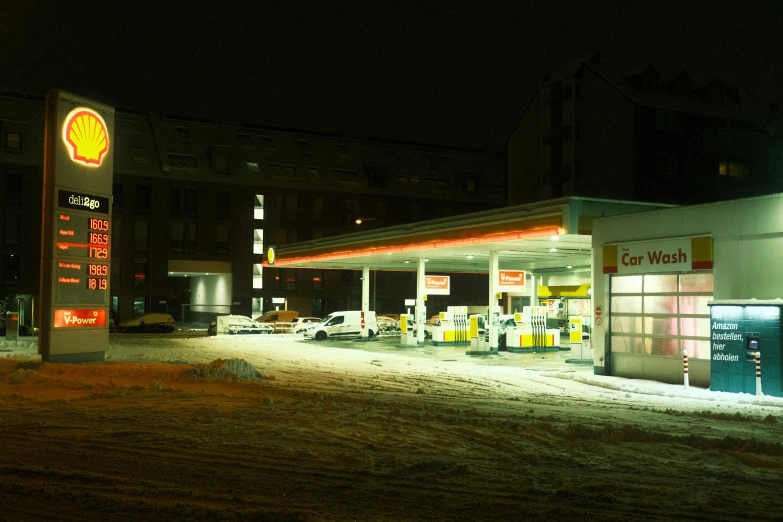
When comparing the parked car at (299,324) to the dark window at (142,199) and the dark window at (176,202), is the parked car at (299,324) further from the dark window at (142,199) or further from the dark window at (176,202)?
the dark window at (142,199)

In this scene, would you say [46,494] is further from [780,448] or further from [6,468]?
[780,448]

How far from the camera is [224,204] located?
6250 centimetres

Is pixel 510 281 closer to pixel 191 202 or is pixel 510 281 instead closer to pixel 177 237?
pixel 191 202

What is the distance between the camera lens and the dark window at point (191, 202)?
6125cm

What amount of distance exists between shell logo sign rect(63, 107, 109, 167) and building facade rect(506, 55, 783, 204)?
33.8m

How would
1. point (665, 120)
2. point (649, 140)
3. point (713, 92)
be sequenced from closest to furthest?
point (649, 140)
point (665, 120)
point (713, 92)

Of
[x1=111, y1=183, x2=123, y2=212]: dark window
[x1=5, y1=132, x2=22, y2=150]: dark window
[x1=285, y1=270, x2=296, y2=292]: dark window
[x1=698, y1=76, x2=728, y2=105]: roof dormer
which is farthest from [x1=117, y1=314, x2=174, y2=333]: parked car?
[x1=698, y1=76, x2=728, y2=105]: roof dormer

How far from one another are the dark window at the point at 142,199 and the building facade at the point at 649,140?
29.9 m

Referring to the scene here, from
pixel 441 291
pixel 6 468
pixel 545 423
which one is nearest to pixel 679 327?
pixel 545 423

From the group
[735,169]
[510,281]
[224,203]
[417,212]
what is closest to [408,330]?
[510,281]

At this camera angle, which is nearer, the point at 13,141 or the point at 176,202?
the point at 13,141

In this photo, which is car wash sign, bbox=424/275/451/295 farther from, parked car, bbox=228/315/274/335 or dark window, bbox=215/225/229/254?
dark window, bbox=215/225/229/254

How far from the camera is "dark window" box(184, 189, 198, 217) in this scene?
61.2 m

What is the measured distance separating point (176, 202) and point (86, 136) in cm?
3801
